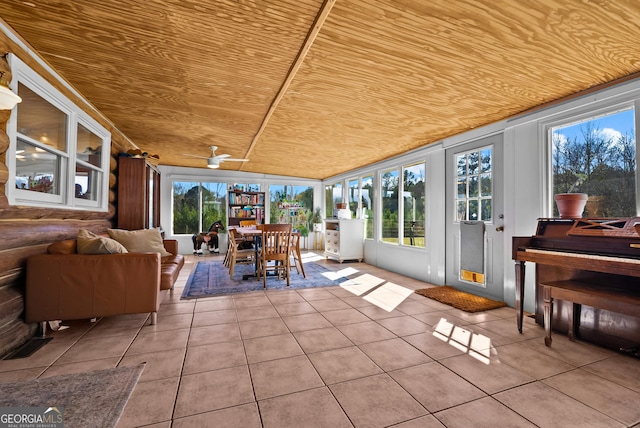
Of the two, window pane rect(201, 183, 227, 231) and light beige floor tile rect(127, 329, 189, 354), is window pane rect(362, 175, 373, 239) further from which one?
light beige floor tile rect(127, 329, 189, 354)

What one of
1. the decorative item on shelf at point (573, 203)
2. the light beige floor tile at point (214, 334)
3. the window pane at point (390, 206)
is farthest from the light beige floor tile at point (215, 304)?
the decorative item on shelf at point (573, 203)

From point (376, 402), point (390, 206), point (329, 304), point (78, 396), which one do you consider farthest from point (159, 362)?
point (390, 206)

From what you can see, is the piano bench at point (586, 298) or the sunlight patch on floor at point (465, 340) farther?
the sunlight patch on floor at point (465, 340)

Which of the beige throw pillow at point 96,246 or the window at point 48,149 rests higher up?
the window at point 48,149

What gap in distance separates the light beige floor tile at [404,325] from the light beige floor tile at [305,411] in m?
1.20

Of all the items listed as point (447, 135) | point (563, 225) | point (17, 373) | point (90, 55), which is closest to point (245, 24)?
point (90, 55)

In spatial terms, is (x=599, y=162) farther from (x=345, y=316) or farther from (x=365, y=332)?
(x=345, y=316)

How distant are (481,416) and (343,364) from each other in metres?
0.90

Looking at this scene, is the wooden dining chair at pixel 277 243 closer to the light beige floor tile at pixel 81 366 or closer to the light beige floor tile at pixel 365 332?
the light beige floor tile at pixel 365 332

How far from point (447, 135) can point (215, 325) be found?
13.6ft

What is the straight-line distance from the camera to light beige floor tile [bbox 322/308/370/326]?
118 inches

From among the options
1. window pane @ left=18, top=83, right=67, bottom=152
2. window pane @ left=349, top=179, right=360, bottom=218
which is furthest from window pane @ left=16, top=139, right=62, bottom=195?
window pane @ left=349, top=179, right=360, bottom=218

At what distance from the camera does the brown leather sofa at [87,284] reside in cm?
246

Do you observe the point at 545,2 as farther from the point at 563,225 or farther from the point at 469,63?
the point at 563,225
